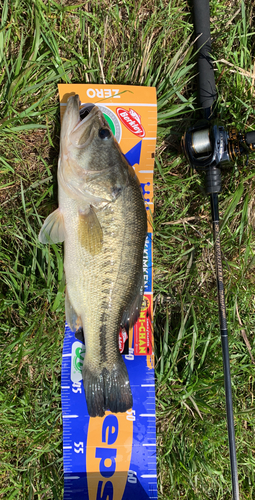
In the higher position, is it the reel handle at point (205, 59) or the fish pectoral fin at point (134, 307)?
the reel handle at point (205, 59)

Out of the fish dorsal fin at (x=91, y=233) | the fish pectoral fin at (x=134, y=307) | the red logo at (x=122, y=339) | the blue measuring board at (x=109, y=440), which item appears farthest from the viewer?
the red logo at (x=122, y=339)

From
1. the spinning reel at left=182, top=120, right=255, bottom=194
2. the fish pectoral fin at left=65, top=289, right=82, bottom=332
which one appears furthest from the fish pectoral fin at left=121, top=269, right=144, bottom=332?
the spinning reel at left=182, top=120, right=255, bottom=194

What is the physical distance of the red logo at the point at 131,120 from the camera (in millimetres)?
2537

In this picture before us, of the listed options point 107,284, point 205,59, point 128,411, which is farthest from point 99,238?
point 205,59

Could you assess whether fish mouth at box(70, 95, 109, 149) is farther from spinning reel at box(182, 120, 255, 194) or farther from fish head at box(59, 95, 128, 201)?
spinning reel at box(182, 120, 255, 194)

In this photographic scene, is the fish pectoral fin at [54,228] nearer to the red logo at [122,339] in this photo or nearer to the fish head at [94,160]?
the fish head at [94,160]

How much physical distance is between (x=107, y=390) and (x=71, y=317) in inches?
23.7

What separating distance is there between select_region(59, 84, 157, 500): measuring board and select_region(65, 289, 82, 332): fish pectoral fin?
0.08 m

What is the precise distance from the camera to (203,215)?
275 centimetres

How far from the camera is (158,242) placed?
268cm

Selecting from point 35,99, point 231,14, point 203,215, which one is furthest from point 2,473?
point 231,14

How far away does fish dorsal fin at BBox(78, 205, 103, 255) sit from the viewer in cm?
204

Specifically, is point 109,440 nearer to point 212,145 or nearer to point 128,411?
point 128,411

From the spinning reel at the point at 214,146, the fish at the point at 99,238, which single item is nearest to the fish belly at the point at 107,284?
the fish at the point at 99,238
